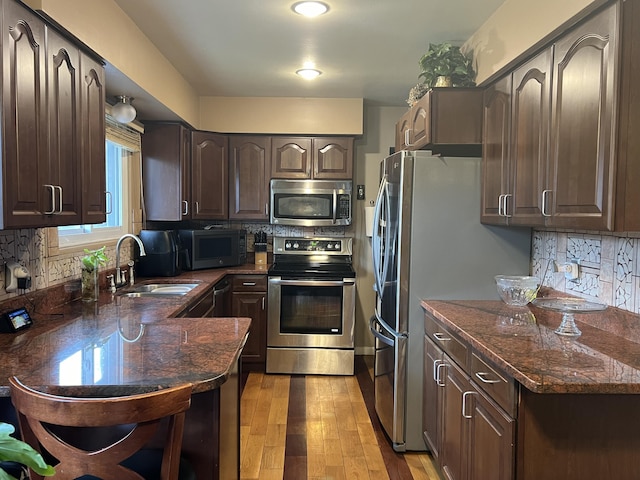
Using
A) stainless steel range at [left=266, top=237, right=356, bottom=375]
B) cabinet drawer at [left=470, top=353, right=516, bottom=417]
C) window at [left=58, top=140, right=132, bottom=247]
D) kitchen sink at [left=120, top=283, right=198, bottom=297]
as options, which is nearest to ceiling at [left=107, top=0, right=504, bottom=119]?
window at [left=58, top=140, right=132, bottom=247]

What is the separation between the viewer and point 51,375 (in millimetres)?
1306

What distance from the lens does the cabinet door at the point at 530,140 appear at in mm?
1838

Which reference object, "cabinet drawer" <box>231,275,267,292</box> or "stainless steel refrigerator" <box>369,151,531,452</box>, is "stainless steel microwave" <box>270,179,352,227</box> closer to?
"cabinet drawer" <box>231,275,267,292</box>

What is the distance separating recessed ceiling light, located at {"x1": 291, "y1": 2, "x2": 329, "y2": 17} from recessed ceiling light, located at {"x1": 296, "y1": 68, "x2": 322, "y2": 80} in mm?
906

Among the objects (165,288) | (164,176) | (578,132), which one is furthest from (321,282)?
(578,132)

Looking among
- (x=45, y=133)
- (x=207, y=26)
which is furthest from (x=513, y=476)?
(x=207, y=26)

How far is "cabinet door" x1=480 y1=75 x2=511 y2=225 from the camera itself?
7.12 feet

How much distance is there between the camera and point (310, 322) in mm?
3797

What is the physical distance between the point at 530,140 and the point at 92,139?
1.96 meters

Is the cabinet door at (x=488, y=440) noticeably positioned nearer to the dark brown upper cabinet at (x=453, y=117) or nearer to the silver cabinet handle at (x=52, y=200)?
the dark brown upper cabinet at (x=453, y=117)

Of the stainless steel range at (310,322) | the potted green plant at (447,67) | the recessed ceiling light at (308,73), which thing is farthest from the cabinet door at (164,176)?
the potted green plant at (447,67)

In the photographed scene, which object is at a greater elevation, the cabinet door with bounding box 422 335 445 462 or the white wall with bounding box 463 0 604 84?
the white wall with bounding box 463 0 604 84

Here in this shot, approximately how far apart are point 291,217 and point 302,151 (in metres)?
0.60

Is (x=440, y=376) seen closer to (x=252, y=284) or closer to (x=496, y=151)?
(x=496, y=151)
